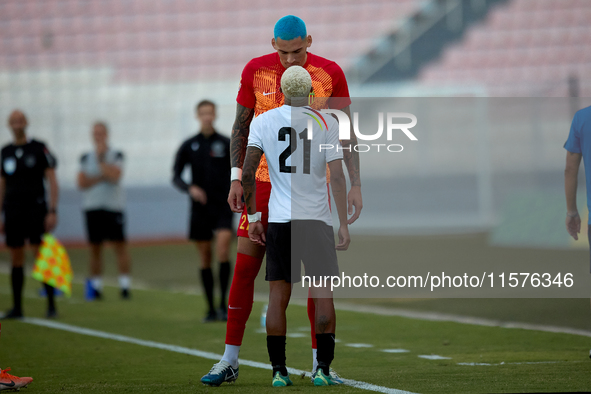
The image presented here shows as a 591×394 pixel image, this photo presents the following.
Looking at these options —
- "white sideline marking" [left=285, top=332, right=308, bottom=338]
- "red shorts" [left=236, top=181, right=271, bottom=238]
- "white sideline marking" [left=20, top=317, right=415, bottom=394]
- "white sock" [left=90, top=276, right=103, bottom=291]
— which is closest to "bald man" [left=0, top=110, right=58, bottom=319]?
"white sideline marking" [left=20, top=317, right=415, bottom=394]

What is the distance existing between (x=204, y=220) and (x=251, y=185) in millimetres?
4019

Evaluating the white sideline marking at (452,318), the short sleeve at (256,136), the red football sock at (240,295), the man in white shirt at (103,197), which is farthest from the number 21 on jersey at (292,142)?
the man in white shirt at (103,197)

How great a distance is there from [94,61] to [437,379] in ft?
65.4

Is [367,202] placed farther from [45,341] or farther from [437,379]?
[437,379]

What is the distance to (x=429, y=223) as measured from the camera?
19.5 meters

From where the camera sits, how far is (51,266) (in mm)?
9062

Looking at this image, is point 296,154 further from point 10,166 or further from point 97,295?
point 97,295

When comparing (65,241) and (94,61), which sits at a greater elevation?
(94,61)

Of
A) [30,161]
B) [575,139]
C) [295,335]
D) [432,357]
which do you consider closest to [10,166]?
[30,161]

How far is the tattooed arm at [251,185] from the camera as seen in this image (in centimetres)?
447

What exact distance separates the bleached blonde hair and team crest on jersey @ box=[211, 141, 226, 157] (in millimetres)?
4092

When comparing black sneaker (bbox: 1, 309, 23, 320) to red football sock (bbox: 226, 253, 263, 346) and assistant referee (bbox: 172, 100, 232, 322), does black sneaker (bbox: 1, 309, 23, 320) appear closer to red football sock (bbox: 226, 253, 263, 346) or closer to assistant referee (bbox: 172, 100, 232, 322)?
assistant referee (bbox: 172, 100, 232, 322)

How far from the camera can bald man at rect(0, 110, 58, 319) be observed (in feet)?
28.5

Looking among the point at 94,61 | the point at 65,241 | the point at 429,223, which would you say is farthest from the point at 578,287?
the point at 94,61
